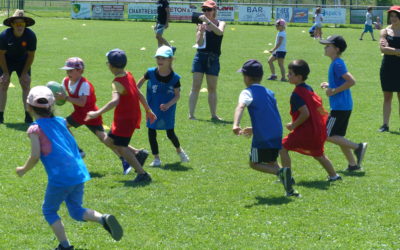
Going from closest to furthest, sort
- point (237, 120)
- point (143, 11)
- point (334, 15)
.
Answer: point (237, 120), point (334, 15), point (143, 11)

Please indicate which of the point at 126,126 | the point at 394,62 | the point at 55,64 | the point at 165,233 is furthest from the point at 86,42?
the point at 165,233

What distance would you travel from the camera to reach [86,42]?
27281 millimetres

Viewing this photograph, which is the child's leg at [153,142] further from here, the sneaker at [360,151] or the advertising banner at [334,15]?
the advertising banner at [334,15]

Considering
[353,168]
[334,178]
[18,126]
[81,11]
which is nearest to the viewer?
[334,178]

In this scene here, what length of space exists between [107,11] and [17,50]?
113 ft

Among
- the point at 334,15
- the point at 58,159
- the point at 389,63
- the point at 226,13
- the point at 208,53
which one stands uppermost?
the point at 226,13

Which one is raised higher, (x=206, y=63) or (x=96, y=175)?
(x=206, y=63)

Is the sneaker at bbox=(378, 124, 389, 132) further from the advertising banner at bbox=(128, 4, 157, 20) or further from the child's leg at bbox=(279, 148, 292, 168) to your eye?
the advertising banner at bbox=(128, 4, 157, 20)

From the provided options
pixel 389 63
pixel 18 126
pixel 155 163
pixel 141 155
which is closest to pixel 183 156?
pixel 155 163

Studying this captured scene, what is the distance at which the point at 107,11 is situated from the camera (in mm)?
45312

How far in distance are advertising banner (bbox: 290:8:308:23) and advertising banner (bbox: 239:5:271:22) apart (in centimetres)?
214

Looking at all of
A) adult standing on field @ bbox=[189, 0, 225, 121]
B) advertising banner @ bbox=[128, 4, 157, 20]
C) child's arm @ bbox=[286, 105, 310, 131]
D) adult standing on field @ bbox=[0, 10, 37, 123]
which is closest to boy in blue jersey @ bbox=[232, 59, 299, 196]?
child's arm @ bbox=[286, 105, 310, 131]

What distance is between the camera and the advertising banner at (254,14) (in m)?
44.8

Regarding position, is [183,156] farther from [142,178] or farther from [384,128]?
[384,128]
